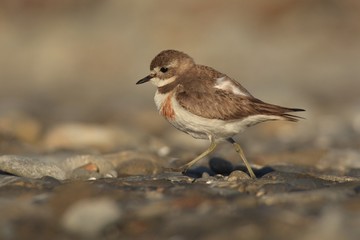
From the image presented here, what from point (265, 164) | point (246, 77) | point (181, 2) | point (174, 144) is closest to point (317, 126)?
point (174, 144)

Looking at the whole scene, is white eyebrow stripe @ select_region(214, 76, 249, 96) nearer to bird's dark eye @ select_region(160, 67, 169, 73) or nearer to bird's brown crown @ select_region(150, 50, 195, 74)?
bird's brown crown @ select_region(150, 50, 195, 74)

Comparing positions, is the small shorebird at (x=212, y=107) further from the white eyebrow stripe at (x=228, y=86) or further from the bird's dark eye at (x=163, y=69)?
the bird's dark eye at (x=163, y=69)

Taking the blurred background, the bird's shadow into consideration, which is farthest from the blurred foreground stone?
the blurred background

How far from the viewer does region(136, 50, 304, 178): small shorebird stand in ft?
27.8

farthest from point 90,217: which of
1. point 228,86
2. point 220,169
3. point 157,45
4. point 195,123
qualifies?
point 157,45

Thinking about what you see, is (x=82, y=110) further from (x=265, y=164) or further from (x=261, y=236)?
(x=261, y=236)

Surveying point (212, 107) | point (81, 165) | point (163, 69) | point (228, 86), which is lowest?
point (81, 165)

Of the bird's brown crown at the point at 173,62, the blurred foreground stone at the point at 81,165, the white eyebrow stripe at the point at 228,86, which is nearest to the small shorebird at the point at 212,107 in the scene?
the white eyebrow stripe at the point at 228,86

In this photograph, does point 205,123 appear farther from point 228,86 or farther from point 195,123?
point 228,86

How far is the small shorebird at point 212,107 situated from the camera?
8.46 metres

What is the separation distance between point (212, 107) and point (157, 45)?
1665cm

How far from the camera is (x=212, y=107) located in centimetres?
847

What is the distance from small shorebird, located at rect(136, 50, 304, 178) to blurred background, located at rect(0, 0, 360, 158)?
38.7 feet

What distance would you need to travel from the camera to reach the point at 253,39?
25.0 m
